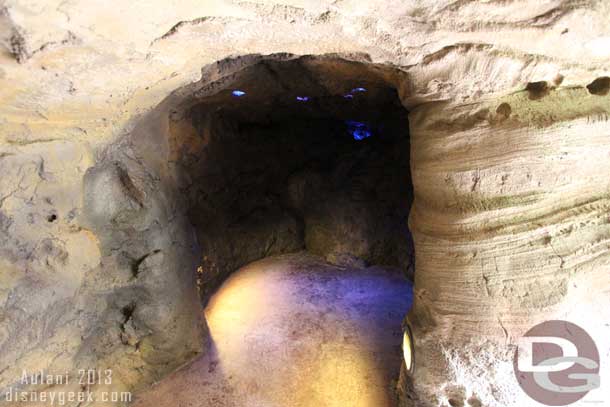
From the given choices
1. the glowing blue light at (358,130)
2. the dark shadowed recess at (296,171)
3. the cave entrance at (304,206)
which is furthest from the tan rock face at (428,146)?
the glowing blue light at (358,130)

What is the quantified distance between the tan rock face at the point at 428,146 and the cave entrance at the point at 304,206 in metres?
0.73

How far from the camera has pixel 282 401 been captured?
3627 millimetres

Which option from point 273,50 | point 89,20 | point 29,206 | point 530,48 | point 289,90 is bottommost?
point 29,206

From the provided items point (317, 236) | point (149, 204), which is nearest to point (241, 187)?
point (317, 236)

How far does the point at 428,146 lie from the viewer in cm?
263

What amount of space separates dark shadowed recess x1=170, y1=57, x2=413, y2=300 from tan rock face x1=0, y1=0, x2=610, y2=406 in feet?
6.80

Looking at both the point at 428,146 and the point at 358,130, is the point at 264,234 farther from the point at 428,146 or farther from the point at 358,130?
the point at 428,146

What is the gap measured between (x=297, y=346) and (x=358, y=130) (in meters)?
5.68

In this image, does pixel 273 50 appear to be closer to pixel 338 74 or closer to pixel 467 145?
pixel 467 145

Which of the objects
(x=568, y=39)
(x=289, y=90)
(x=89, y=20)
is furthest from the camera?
(x=289, y=90)

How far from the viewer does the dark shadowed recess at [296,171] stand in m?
5.21

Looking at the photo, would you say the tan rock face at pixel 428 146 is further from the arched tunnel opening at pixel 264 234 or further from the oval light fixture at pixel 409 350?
the arched tunnel opening at pixel 264 234

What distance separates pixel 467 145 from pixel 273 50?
4.92 feet

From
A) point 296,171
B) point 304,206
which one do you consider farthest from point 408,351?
point 296,171
